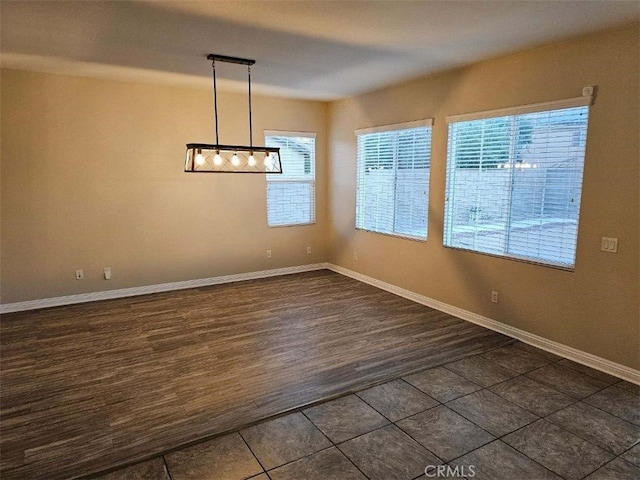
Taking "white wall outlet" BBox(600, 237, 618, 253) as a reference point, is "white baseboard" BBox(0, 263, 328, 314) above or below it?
below

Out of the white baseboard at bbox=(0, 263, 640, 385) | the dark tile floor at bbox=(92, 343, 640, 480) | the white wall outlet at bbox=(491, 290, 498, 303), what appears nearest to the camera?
the dark tile floor at bbox=(92, 343, 640, 480)

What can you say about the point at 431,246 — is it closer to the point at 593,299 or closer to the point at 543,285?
the point at 543,285

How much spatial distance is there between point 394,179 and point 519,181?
1.74 metres

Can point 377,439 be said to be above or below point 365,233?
below

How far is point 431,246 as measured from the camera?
4695mm

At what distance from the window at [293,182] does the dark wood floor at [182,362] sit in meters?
1.48

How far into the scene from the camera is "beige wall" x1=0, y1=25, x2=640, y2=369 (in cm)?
310

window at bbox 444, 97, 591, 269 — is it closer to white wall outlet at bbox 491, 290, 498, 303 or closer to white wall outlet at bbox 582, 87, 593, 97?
white wall outlet at bbox 582, 87, 593, 97

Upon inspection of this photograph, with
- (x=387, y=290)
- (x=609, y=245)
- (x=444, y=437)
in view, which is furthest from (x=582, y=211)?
(x=387, y=290)

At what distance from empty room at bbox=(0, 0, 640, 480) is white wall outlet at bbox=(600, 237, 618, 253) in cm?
2

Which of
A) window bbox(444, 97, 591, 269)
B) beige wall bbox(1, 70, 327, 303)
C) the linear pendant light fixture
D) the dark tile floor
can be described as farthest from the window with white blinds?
the dark tile floor

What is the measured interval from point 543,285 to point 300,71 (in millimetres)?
3179

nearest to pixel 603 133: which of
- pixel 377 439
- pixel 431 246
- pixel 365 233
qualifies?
pixel 431 246

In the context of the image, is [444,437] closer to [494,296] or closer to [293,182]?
[494,296]
